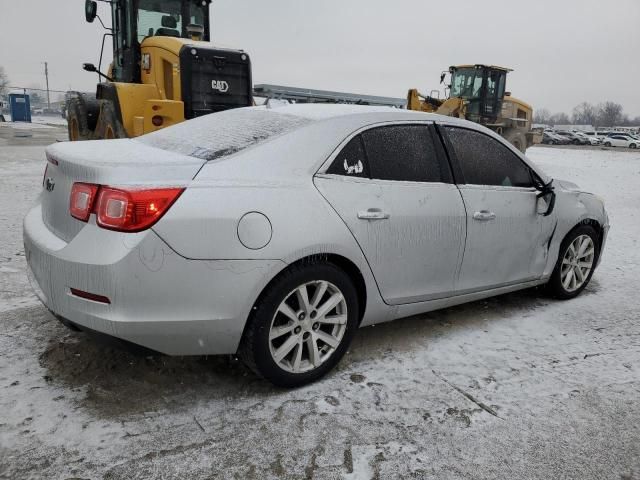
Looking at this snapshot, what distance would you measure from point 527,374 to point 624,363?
74 centimetres

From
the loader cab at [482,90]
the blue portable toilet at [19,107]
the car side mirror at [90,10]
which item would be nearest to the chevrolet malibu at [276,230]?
the car side mirror at [90,10]

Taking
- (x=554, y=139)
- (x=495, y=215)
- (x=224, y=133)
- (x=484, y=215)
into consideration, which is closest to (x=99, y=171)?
(x=224, y=133)

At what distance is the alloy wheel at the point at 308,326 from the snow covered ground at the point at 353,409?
18 cm

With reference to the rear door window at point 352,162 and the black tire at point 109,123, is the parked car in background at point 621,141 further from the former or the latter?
the rear door window at point 352,162

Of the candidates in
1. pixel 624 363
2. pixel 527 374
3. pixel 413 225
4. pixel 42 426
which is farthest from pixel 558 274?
pixel 42 426

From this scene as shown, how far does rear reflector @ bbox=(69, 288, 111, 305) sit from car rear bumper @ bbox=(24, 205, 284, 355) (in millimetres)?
13

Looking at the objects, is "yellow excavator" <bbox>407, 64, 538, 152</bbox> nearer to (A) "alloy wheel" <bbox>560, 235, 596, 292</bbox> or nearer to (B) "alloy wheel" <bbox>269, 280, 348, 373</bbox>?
(A) "alloy wheel" <bbox>560, 235, 596, 292</bbox>

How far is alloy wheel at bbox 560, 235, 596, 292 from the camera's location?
449 cm

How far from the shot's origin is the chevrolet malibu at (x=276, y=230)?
239cm

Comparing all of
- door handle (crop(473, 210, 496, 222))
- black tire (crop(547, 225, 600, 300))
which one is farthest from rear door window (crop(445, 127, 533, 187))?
black tire (crop(547, 225, 600, 300))

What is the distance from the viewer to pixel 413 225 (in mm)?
3201

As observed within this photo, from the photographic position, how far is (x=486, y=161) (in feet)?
12.4

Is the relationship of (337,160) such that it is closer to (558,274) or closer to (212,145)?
(212,145)

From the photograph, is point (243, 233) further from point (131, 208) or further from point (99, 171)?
point (99, 171)
